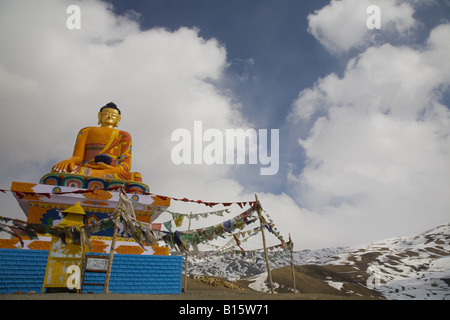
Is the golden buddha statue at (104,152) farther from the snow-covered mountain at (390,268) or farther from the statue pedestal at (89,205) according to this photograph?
the snow-covered mountain at (390,268)

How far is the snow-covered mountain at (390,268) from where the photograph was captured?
3978 centimetres

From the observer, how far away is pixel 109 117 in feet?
60.4

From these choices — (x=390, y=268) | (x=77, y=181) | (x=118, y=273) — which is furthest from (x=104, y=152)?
(x=390, y=268)

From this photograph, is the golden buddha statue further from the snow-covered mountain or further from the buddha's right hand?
the snow-covered mountain

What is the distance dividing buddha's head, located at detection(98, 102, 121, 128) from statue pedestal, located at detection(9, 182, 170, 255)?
669cm

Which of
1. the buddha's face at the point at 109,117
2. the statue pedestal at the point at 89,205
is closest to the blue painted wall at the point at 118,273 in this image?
the statue pedestal at the point at 89,205

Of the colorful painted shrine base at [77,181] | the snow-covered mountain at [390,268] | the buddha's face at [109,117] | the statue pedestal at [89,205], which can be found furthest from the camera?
the snow-covered mountain at [390,268]

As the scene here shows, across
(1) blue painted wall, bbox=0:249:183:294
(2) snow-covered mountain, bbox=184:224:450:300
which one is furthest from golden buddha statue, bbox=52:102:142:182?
(2) snow-covered mountain, bbox=184:224:450:300

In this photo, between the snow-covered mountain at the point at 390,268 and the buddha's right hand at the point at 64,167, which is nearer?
the buddha's right hand at the point at 64,167

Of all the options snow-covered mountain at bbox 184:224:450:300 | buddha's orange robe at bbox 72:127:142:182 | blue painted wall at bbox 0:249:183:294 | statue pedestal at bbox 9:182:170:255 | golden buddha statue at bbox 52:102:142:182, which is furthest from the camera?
snow-covered mountain at bbox 184:224:450:300

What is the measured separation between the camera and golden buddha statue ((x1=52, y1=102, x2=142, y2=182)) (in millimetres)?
14508

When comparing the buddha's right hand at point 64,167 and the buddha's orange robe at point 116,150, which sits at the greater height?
the buddha's orange robe at point 116,150

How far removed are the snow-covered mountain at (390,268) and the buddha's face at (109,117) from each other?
1309cm
